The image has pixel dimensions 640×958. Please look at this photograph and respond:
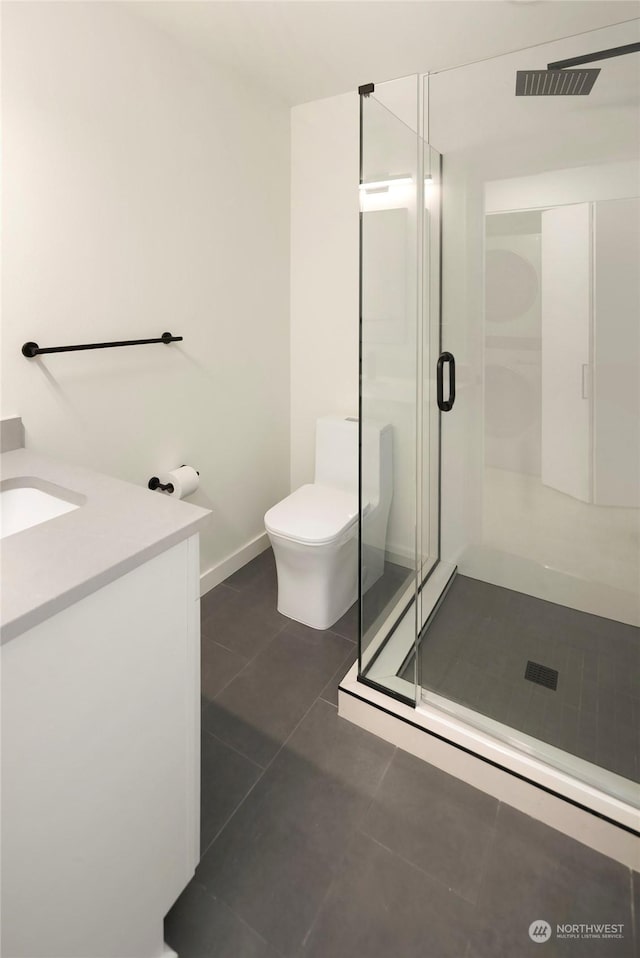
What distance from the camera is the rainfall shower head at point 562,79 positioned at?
154cm

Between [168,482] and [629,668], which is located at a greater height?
[168,482]

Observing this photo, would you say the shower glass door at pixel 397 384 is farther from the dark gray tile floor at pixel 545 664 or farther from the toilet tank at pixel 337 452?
the toilet tank at pixel 337 452

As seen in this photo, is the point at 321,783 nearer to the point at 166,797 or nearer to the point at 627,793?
the point at 166,797

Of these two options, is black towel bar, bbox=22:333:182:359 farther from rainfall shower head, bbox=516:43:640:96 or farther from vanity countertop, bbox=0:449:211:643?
rainfall shower head, bbox=516:43:640:96

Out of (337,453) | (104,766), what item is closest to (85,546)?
(104,766)

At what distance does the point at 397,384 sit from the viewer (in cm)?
176

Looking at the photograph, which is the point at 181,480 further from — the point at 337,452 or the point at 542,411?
the point at 542,411

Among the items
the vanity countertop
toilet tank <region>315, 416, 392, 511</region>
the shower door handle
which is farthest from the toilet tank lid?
the vanity countertop

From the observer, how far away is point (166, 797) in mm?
983

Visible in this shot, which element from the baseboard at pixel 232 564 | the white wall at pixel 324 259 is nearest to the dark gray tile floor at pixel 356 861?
the baseboard at pixel 232 564

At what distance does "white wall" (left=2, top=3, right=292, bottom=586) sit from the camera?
58.6 inches

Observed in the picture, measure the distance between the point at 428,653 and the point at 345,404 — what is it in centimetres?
136

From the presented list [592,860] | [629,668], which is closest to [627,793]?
[592,860]

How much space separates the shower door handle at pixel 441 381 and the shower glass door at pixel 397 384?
30 millimetres
